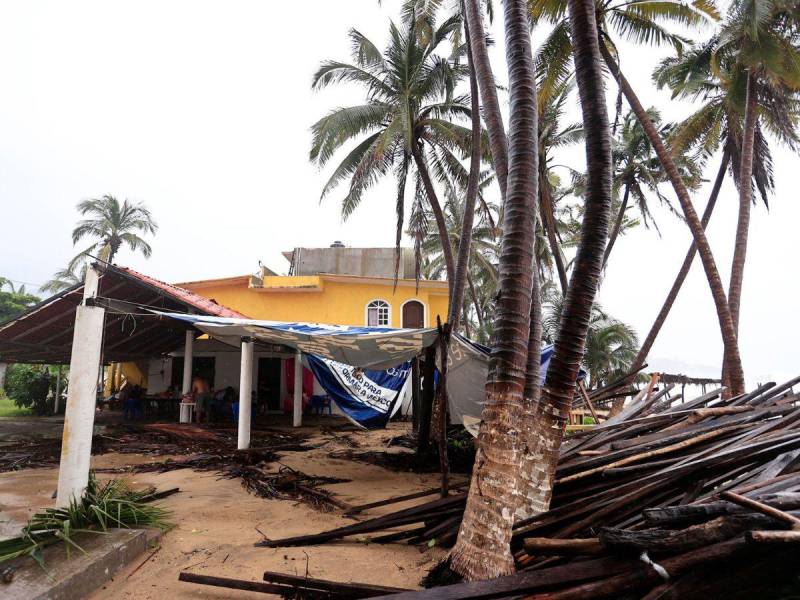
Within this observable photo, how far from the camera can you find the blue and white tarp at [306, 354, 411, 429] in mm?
9641

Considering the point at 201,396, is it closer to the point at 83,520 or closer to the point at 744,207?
the point at 83,520

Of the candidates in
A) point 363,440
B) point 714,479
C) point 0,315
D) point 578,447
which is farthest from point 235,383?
point 0,315

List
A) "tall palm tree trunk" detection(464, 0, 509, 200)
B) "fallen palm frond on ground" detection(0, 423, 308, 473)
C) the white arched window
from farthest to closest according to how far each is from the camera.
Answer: the white arched window
"fallen palm frond on ground" detection(0, 423, 308, 473)
"tall palm tree trunk" detection(464, 0, 509, 200)

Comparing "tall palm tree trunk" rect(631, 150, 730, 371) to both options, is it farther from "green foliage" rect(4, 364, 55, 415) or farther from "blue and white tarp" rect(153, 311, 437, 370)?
"green foliage" rect(4, 364, 55, 415)

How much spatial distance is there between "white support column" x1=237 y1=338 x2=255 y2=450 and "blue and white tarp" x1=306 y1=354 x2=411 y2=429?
1254mm

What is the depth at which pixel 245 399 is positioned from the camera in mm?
9758

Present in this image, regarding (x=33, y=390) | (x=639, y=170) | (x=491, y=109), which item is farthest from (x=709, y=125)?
(x=33, y=390)

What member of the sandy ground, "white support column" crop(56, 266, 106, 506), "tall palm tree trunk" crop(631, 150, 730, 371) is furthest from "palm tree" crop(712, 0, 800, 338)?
"white support column" crop(56, 266, 106, 506)

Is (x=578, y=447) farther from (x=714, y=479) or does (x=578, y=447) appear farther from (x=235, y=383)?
(x=235, y=383)

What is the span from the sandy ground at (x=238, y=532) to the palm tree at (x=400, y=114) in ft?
20.9

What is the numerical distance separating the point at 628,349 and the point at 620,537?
2103 cm

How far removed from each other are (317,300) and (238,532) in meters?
14.8

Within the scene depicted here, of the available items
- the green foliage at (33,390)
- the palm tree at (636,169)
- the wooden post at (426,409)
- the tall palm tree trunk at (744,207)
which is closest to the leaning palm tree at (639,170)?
the palm tree at (636,169)

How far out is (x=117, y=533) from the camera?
426 centimetres
